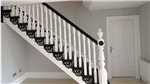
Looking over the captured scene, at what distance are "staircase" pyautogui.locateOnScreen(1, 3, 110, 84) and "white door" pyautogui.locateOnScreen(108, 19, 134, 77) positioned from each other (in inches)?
51.4

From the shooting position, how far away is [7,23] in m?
2.76

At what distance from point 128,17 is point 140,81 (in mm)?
2060

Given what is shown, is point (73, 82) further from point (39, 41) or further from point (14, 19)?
point (14, 19)

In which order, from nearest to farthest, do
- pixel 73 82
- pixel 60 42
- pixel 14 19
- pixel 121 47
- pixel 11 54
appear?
pixel 60 42 < pixel 14 19 < pixel 11 54 < pixel 73 82 < pixel 121 47

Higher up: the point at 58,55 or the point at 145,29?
the point at 145,29

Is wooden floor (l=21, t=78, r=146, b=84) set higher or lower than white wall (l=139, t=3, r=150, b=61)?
lower

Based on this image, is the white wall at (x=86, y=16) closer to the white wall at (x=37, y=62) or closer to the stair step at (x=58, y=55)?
the stair step at (x=58, y=55)

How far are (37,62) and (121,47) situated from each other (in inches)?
117

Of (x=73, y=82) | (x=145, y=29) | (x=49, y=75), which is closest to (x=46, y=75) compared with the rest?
(x=49, y=75)

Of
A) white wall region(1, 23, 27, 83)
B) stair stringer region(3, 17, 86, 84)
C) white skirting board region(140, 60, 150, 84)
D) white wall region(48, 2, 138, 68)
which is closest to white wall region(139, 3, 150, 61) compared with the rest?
white skirting board region(140, 60, 150, 84)

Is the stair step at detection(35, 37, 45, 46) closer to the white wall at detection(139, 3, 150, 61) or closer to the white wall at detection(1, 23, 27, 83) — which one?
the white wall at detection(1, 23, 27, 83)

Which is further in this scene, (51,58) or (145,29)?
(145,29)

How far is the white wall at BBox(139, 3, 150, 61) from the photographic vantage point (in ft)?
9.93

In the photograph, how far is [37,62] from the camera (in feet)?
12.7
